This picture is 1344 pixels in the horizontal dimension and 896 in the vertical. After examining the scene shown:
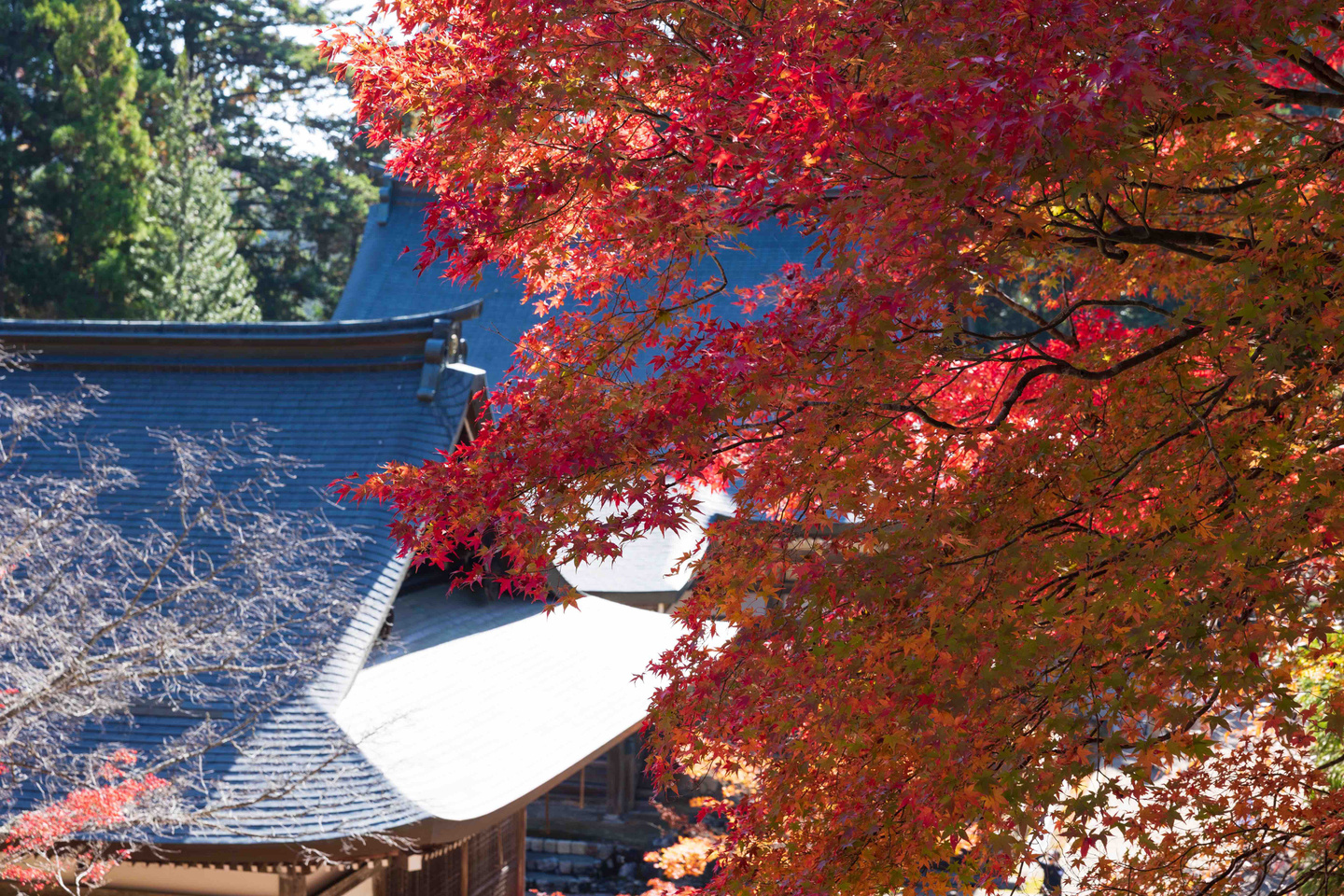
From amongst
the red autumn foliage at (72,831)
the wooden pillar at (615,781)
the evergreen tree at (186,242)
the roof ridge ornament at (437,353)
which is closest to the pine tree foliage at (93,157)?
the evergreen tree at (186,242)

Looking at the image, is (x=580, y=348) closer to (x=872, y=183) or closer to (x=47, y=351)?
(x=872, y=183)

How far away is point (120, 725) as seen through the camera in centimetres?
607

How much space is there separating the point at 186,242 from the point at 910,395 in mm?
21754

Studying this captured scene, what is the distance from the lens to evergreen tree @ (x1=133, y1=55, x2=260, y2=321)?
21547mm

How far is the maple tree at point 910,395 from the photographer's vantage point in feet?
8.06

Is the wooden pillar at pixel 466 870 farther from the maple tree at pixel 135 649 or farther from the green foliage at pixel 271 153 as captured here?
the green foliage at pixel 271 153

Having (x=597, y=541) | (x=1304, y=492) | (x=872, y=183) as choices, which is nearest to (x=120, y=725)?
(x=597, y=541)

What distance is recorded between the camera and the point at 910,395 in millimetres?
3271

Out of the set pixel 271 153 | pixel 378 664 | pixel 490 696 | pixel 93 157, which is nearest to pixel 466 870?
pixel 490 696

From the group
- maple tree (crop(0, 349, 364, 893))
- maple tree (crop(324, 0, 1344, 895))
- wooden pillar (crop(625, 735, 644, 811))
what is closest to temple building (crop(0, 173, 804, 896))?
maple tree (crop(0, 349, 364, 893))

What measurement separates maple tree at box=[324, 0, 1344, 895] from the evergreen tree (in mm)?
19936

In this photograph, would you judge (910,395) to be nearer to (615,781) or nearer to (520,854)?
(520,854)

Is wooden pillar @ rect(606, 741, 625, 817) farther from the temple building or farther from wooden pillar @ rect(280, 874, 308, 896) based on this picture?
wooden pillar @ rect(280, 874, 308, 896)

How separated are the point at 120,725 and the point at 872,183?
18.1ft
